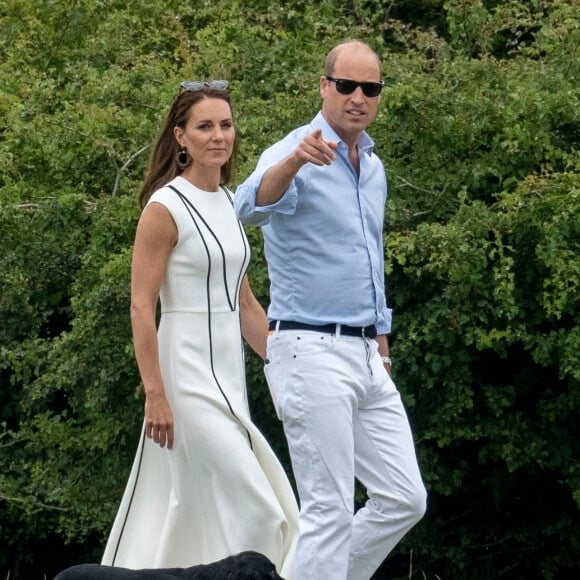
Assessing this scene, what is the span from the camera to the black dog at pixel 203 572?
390 centimetres

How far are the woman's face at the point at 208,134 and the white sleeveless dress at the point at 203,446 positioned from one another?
12 centimetres

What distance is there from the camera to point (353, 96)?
4.51 m

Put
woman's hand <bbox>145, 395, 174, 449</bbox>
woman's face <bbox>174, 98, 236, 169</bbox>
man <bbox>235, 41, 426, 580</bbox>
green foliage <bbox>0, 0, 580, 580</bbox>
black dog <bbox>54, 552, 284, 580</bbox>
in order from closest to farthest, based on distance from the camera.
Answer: black dog <bbox>54, 552, 284, 580</bbox>, man <bbox>235, 41, 426, 580</bbox>, woman's hand <bbox>145, 395, 174, 449</bbox>, woman's face <bbox>174, 98, 236, 169</bbox>, green foliage <bbox>0, 0, 580, 580</bbox>

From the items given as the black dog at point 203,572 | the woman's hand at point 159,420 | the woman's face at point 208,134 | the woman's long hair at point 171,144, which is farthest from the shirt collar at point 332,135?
the black dog at point 203,572

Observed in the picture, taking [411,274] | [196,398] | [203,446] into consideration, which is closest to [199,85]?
[196,398]

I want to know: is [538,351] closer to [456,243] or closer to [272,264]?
[456,243]

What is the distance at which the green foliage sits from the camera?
6.26 m

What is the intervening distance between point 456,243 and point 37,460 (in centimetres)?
281

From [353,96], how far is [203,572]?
1.55 m

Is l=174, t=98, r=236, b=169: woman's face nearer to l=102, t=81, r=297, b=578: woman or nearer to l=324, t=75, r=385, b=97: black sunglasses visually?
l=102, t=81, r=297, b=578: woman

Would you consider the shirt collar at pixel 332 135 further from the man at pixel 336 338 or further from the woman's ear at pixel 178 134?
the woman's ear at pixel 178 134

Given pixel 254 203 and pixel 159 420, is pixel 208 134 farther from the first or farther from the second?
pixel 159 420

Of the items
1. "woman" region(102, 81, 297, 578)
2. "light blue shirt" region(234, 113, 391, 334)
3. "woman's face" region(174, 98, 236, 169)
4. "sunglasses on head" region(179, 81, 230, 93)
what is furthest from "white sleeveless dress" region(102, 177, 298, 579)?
"light blue shirt" region(234, 113, 391, 334)

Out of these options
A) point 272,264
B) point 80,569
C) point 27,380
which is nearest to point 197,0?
point 27,380
